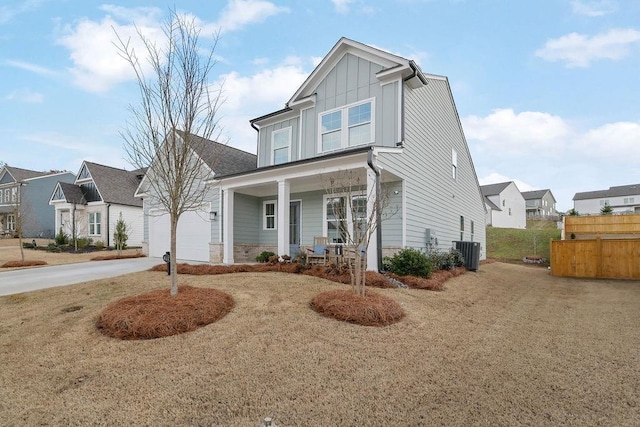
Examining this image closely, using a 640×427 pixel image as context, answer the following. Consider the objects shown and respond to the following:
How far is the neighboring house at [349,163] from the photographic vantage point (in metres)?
9.81

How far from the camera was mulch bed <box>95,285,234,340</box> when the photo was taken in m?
4.36

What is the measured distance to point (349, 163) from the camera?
8844 millimetres

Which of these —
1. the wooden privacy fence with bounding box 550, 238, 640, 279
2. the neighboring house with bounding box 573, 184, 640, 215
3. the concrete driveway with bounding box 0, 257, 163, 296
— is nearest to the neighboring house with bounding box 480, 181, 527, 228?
the neighboring house with bounding box 573, 184, 640, 215

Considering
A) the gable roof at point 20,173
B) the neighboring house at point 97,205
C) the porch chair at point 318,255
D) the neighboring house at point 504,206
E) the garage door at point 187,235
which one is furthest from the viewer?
the neighboring house at point 504,206

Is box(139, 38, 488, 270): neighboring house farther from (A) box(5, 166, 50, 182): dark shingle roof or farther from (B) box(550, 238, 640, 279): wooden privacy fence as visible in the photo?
(A) box(5, 166, 50, 182): dark shingle roof

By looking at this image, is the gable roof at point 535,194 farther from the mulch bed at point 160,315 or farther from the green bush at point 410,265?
the mulch bed at point 160,315

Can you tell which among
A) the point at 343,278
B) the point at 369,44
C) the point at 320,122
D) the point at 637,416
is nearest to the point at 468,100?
the point at 369,44

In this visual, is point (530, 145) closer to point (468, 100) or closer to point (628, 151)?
point (628, 151)

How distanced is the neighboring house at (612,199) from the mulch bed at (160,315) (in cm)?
6201

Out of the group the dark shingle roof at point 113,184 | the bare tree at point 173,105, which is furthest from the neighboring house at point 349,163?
the dark shingle roof at point 113,184

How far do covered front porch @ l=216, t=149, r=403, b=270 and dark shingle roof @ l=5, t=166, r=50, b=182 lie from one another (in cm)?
3090

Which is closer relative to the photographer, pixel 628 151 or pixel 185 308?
pixel 185 308

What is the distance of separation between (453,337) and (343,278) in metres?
3.70

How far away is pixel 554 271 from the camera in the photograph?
43.6ft
